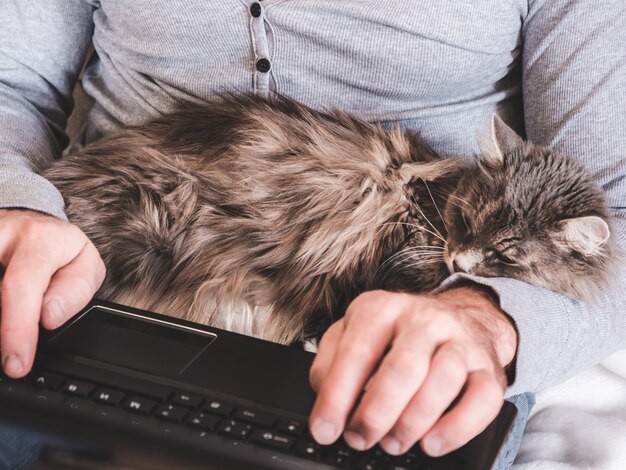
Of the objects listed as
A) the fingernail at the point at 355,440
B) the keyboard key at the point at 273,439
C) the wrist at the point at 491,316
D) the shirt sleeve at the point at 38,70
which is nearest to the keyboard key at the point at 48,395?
the keyboard key at the point at 273,439

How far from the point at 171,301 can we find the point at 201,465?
508 mm

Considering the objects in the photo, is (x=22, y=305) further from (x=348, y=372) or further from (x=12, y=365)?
(x=348, y=372)

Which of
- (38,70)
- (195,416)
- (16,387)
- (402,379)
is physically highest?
(402,379)

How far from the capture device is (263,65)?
4.25 ft

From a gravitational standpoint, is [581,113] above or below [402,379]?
above

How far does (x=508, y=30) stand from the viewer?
50.5 inches

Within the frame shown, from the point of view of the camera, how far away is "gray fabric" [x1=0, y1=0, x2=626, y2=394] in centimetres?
121

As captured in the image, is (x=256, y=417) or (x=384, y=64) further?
(x=384, y=64)

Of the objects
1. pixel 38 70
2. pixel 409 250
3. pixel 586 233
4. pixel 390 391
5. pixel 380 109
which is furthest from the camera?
pixel 38 70

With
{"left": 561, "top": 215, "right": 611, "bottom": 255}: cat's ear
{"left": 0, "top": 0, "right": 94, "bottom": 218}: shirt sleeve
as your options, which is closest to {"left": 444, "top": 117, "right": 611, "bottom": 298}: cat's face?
{"left": 561, "top": 215, "right": 611, "bottom": 255}: cat's ear

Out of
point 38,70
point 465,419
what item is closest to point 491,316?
point 465,419

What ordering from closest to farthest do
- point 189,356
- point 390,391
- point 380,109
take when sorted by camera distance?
point 390,391
point 189,356
point 380,109

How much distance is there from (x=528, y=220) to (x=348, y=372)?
688mm

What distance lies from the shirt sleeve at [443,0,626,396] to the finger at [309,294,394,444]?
31cm
